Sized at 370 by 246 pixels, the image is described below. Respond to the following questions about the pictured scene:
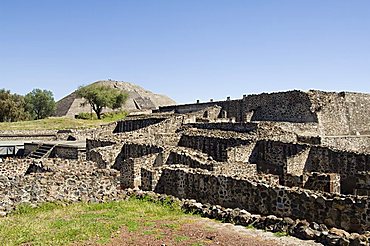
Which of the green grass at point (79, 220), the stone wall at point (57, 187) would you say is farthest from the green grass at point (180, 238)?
the stone wall at point (57, 187)

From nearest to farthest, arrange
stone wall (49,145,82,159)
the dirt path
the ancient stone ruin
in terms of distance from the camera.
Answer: the dirt path < the ancient stone ruin < stone wall (49,145,82,159)

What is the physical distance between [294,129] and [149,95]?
63.4 metres

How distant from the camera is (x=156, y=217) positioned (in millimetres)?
10977

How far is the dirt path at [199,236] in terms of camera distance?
8570mm

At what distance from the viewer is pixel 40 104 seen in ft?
268

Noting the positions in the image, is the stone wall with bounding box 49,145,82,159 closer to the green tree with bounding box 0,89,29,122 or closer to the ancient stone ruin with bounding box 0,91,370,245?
the ancient stone ruin with bounding box 0,91,370,245

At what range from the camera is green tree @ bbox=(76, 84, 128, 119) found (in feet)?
219

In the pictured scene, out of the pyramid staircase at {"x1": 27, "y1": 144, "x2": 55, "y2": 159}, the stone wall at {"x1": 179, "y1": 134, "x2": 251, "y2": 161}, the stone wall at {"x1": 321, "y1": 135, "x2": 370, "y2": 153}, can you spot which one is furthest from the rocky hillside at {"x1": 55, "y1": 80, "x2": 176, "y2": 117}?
the stone wall at {"x1": 321, "y1": 135, "x2": 370, "y2": 153}

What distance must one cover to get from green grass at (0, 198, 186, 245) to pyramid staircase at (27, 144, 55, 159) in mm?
16861

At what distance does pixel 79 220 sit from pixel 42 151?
20.3m

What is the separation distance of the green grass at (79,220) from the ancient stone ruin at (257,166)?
0.82 m

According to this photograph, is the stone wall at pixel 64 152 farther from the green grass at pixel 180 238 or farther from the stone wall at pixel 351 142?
the green grass at pixel 180 238

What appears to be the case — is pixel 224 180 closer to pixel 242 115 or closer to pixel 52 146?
pixel 52 146

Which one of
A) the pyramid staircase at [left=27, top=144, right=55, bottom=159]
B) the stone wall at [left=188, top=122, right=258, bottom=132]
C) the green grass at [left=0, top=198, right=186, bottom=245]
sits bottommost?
the green grass at [left=0, top=198, right=186, bottom=245]
